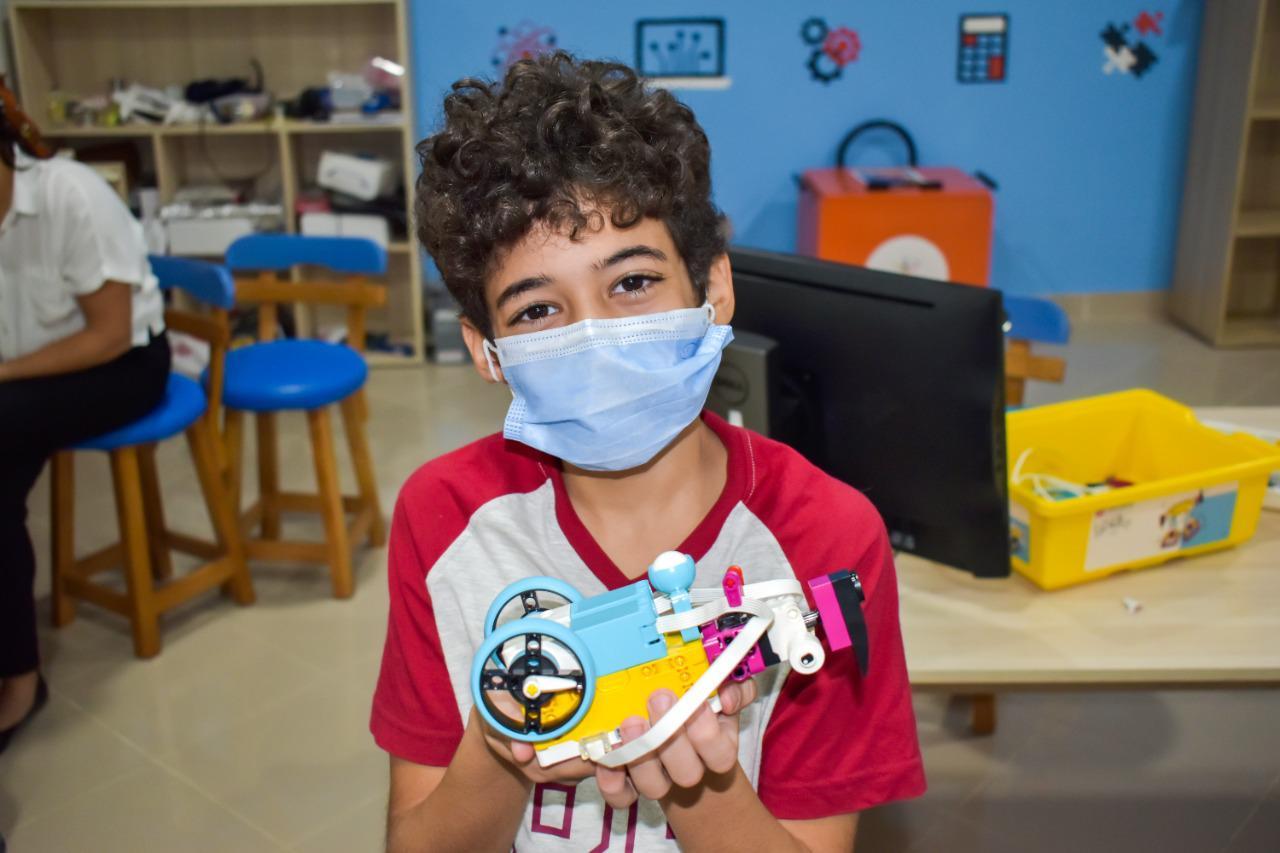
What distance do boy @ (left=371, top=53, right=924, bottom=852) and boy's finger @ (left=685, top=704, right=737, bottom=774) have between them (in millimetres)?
140

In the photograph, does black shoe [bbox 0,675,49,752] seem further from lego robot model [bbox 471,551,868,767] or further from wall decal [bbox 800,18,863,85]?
wall decal [bbox 800,18,863,85]

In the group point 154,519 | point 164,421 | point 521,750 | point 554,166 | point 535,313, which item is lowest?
point 154,519

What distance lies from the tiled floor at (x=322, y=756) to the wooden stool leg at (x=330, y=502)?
0.09 metres

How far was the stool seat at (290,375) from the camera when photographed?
2688 mm

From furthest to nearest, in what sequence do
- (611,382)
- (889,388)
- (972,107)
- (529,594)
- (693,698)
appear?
(972,107), (889,388), (611,382), (529,594), (693,698)

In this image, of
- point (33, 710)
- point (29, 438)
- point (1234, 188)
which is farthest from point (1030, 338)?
point (1234, 188)

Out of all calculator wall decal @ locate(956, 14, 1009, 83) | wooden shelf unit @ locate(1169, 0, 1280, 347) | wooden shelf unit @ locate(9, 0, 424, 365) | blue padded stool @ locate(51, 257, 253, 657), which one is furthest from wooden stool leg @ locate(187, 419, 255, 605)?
wooden shelf unit @ locate(1169, 0, 1280, 347)

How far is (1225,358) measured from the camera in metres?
4.36

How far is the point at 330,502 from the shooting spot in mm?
2830

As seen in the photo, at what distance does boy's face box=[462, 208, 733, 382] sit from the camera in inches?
39.3

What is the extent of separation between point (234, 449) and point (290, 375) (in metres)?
0.29

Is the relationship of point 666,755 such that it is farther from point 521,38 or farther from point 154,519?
point 521,38

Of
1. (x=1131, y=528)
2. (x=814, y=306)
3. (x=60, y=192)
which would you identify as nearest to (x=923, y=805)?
(x=1131, y=528)

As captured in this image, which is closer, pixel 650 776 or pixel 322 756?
pixel 650 776
